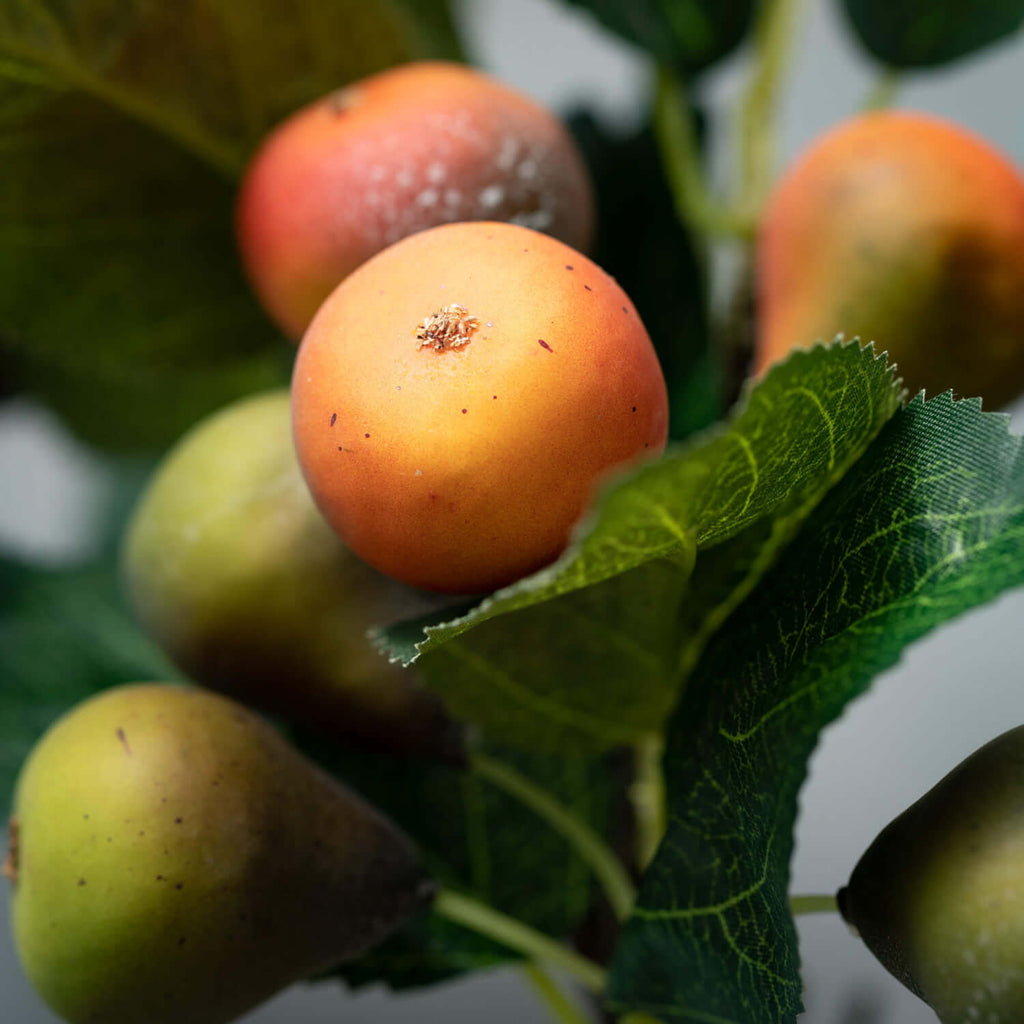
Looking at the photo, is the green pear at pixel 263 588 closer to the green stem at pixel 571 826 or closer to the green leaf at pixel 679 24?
the green stem at pixel 571 826

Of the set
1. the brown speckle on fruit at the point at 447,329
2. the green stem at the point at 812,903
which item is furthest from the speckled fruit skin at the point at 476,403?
the green stem at the point at 812,903

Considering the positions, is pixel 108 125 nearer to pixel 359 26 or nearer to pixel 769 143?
pixel 359 26

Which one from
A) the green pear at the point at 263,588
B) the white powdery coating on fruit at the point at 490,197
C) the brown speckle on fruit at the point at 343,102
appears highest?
the brown speckle on fruit at the point at 343,102

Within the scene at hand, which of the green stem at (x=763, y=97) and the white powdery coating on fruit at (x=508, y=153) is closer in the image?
the white powdery coating on fruit at (x=508, y=153)

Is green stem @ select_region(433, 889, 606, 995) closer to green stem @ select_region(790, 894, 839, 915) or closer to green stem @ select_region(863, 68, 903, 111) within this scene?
green stem @ select_region(790, 894, 839, 915)

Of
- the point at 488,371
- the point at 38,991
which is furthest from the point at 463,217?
the point at 38,991

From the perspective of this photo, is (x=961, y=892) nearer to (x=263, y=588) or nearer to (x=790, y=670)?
(x=790, y=670)

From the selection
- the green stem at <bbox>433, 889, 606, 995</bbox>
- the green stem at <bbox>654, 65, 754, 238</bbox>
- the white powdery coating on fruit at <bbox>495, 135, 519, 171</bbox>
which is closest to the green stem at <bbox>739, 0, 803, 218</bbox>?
the green stem at <bbox>654, 65, 754, 238</bbox>
